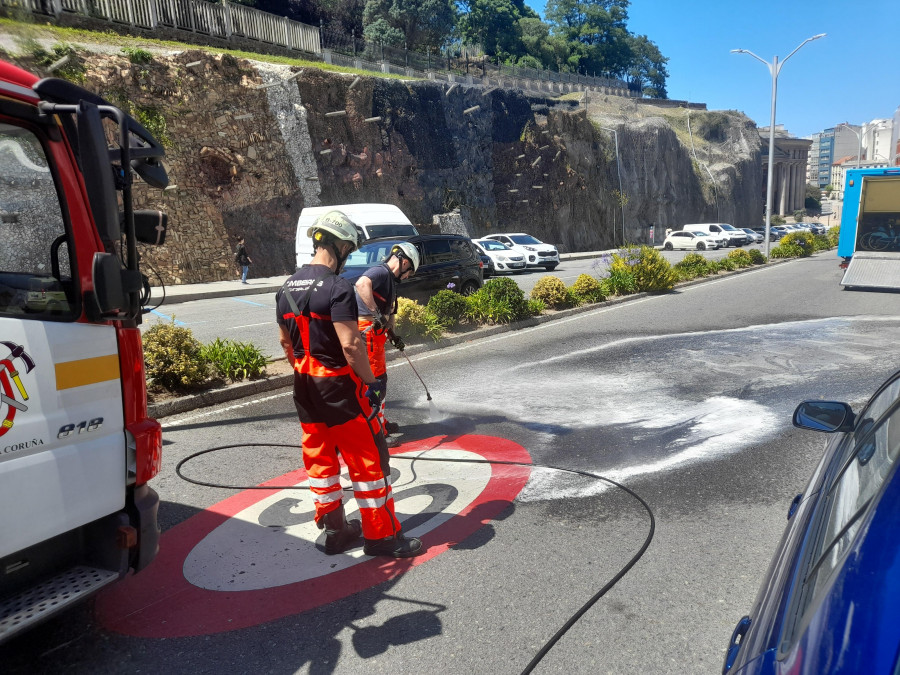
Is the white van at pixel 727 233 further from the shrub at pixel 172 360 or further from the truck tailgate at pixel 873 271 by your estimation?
the shrub at pixel 172 360

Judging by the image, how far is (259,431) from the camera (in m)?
6.61

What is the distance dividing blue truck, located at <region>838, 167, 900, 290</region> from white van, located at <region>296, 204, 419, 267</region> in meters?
12.1

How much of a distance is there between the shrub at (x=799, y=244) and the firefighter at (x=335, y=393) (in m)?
32.4

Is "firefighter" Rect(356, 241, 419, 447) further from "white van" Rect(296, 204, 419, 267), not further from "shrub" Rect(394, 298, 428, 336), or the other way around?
"white van" Rect(296, 204, 419, 267)

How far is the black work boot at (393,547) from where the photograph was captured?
3893 millimetres

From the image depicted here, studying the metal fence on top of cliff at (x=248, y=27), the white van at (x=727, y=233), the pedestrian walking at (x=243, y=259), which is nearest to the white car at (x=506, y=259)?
the pedestrian walking at (x=243, y=259)

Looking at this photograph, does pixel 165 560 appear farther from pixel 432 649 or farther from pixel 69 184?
pixel 69 184

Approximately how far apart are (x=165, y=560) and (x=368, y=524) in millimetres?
1243

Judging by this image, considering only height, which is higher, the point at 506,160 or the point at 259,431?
the point at 506,160

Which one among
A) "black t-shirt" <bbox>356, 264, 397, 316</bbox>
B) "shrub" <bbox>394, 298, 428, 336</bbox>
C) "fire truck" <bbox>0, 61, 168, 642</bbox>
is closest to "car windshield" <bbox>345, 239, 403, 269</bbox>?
"shrub" <bbox>394, 298, 428, 336</bbox>

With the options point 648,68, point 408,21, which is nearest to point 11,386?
point 408,21

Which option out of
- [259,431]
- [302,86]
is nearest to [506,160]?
[302,86]

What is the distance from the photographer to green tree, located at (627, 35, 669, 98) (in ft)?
349

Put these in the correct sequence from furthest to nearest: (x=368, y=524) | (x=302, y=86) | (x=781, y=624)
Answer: (x=302, y=86), (x=368, y=524), (x=781, y=624)
